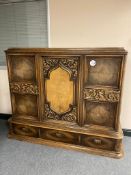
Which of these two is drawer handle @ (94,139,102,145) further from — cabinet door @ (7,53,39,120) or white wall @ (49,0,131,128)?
cabinet door @ (7,53,39,120)

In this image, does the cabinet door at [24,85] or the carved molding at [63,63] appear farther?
the cabinet door at [24,85]

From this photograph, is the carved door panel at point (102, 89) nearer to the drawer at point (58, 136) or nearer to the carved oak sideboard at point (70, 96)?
the carved oak sideboard at point (70, 96)

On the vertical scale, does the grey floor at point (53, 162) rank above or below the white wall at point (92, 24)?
below

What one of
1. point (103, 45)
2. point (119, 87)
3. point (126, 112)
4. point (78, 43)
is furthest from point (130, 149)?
point (78, 43)

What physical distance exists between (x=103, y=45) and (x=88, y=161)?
4.80 ft

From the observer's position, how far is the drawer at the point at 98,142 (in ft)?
6.76

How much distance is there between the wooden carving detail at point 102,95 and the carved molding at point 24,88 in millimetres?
669

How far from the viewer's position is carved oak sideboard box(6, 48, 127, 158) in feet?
6.25

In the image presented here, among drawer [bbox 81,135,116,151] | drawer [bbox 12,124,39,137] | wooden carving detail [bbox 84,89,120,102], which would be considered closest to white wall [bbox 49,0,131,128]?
wooden carving detail [bbox 84,89,120,102]

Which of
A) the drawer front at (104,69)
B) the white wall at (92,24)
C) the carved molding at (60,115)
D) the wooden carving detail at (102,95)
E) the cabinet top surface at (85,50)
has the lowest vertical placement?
the carved molding at (60,115)

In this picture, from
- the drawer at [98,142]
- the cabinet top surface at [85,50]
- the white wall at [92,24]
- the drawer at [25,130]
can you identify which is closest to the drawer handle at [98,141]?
the drawer at [98,142]

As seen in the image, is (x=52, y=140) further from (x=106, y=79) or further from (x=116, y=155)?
(x=106, y=79)

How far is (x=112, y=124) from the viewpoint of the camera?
2.05 metres

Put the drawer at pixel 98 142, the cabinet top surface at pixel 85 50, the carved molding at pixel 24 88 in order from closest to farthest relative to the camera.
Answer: the cabinet top surface at pixel 85 50 → the drawer at pixel 98 142 → the carved molding at pixel 24 88
